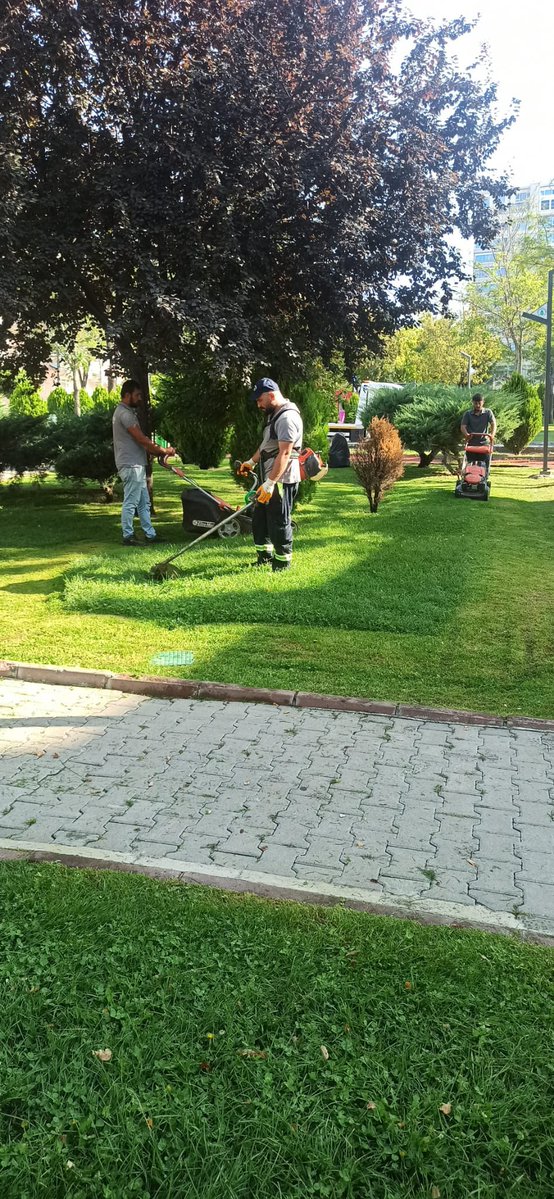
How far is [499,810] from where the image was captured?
4.05m

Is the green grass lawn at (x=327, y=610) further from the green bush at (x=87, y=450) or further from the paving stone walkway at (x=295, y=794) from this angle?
the green bush at (x=87, y=450)

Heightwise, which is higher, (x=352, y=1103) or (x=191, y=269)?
(x=191, y=269)

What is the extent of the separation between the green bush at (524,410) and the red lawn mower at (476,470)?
32.2 ft

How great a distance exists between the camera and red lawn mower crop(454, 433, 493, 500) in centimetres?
1477

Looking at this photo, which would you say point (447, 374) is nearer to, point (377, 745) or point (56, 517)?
point (56, 517)

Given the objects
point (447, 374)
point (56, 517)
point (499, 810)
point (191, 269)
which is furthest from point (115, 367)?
point (447, 374)

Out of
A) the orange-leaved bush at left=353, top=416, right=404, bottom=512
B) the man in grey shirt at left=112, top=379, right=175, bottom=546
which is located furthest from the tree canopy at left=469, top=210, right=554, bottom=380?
the man in grey shirt at left=112, top=379, right=175, bottom=546

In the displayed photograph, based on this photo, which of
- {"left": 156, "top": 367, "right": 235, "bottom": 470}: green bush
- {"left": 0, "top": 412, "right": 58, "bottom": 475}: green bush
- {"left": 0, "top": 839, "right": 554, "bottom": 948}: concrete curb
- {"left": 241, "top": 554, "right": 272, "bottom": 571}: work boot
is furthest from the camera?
{"left": 0, "top": 412, "right": 58, "bottom": 475}: green bush

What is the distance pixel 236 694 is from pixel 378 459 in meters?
7.95

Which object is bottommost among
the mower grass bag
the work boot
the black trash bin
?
the work boot

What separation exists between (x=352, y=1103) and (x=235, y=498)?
13.2 metres

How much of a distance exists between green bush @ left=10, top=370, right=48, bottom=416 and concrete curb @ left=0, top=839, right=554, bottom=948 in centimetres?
1229

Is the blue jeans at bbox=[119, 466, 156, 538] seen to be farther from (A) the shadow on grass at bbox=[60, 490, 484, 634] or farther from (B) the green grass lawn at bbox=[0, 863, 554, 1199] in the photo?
(B) the green grass lawn at bbox=[0, 863, 554, 1199]

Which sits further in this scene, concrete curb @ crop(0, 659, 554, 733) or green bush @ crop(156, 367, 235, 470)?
green bush @ crop(156, 367, 235, 470)
